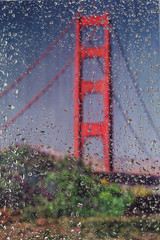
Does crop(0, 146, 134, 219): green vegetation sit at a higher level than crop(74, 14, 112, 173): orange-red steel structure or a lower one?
lower

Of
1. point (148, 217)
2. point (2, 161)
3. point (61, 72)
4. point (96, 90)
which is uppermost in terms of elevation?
point (61, 72)

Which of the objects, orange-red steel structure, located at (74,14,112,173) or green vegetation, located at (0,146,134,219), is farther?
orange-red steel structure, located at (74,14,112,173)

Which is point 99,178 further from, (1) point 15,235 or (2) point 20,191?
(1) point 15,235

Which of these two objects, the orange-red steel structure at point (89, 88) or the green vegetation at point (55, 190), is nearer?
the green vegetation at point (55, 190)

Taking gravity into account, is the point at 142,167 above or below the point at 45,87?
below

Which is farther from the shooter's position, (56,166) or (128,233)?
(56,166)

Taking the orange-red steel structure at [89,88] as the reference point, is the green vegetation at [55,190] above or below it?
below

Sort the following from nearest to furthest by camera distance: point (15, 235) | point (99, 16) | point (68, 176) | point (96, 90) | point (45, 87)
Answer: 1. point (15, 235)
2. point (68, 176)
3. point (99, 16)
4. point (96, 90)
5. point (45, 87)

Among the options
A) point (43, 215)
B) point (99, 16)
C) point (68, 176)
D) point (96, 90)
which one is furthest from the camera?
point (96, 90)

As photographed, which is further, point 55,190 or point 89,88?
point 89,88

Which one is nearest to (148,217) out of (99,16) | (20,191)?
(20,191)

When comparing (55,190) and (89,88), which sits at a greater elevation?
(89,88)
